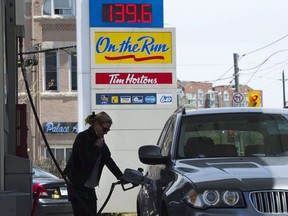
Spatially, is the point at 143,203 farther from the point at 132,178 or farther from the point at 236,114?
the point at 236,114

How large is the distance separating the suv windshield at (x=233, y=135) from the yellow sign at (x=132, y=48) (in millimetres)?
7987

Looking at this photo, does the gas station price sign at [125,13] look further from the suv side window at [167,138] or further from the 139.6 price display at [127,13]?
the suv side window at [167,138]

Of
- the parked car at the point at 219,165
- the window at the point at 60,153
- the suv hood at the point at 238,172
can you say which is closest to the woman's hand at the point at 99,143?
the parked car at the point at 219,165

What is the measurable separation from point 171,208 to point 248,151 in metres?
1.33

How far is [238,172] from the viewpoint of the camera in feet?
18.2

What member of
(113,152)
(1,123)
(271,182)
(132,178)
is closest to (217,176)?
(271,182)

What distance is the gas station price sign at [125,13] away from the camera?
1488 cm

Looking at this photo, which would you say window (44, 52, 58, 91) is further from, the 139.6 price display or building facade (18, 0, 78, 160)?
the 139.6 price display

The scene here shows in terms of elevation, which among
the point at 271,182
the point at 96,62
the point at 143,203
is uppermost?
the point at 96,62

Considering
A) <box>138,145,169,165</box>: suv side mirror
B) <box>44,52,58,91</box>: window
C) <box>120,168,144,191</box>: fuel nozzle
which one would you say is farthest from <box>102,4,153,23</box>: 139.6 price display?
<box>44,52,58,91</box>: window

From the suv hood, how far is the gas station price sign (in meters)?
9.09

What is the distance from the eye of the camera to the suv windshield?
21.7ft

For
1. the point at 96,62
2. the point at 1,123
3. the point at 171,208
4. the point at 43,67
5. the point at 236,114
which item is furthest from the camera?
the point at 43,67

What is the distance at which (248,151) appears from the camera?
6613 mm
